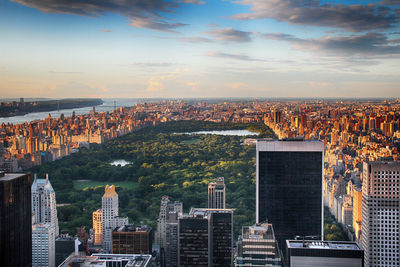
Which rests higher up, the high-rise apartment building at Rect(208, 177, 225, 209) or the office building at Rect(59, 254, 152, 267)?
the high-rise apartment building at Rect(208, 177, 225, 209)

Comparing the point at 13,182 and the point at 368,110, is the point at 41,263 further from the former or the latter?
the point at 368,110

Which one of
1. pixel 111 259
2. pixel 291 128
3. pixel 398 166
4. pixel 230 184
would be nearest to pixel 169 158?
pixel 230 184

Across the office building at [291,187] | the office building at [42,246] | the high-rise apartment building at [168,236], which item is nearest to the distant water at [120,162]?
the high-rise apartment building at [168,236]

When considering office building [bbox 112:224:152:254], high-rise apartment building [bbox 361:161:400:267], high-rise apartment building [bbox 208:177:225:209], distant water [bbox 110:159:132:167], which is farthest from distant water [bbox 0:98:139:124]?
high-rise apartment building [bbox 361:161:400:267]

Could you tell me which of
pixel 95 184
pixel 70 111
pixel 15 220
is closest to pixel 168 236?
pixel 15 220

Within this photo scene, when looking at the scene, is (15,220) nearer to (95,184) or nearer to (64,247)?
(64,247)

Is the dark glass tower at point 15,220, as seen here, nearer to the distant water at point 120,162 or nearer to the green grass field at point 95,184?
the green grass field at point 95,184

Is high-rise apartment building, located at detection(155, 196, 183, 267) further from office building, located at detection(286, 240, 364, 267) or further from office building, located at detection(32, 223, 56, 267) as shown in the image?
office building, located at detection(286, 240, 364, 267)
